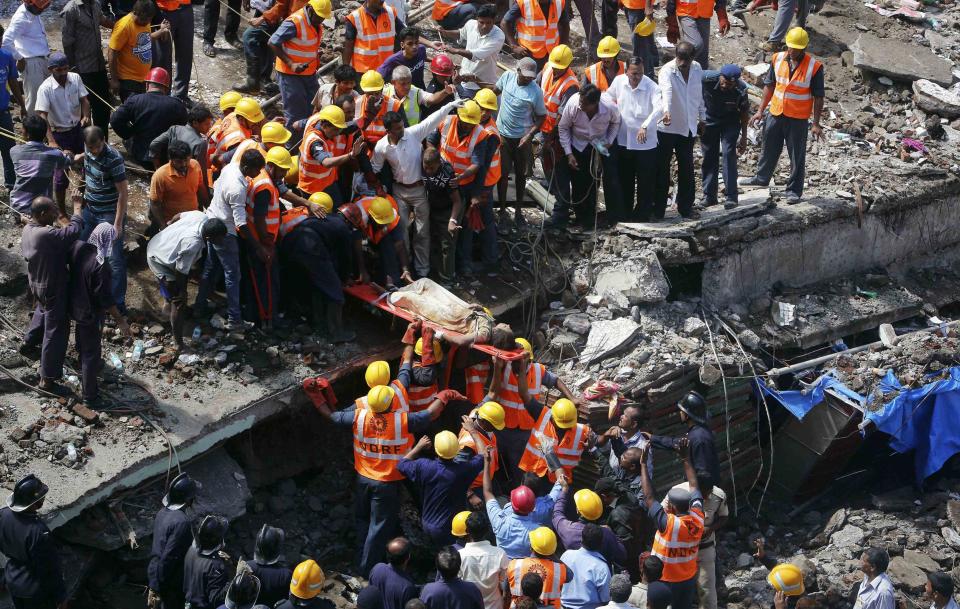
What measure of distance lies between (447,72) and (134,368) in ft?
13.0

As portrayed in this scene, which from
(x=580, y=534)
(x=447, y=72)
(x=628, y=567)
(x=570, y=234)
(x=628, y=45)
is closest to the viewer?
(x=580, y=534)

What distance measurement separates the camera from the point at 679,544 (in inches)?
367

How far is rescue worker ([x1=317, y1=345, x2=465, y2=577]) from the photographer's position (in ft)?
31.2

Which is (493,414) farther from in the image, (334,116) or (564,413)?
(334,116)

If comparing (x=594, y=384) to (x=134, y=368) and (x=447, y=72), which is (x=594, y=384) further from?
(x=134, y=368)

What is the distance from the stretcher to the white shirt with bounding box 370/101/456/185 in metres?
1.00

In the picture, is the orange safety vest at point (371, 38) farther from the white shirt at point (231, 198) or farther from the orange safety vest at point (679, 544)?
the orange safety vest at point (679, 544)

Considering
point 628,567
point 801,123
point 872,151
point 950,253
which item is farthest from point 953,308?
point 628,567

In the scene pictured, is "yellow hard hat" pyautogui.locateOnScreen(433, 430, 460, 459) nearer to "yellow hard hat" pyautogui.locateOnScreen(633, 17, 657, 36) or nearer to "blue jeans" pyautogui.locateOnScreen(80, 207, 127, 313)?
"blue jeans" pyautogui.locateOnScreen(80, 207, 127, 313)

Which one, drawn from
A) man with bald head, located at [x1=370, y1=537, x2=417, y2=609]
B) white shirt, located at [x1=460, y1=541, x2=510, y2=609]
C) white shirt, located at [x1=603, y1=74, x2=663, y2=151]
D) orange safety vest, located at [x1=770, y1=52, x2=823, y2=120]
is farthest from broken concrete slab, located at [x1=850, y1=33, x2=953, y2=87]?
man with bald head, located at [x1=370, y1=537, x2=417, y2=609]

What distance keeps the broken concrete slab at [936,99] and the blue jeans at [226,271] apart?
8900 mm

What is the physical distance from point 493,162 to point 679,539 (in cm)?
386

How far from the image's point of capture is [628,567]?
34.3 ft

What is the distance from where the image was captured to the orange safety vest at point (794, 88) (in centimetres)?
1204
